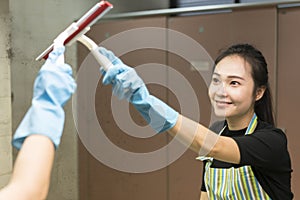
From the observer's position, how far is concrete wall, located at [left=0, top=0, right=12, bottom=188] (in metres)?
2.51

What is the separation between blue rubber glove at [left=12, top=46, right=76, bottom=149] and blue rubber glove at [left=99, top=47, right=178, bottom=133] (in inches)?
8.7

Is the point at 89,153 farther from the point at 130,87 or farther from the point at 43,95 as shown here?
the point at 43,95

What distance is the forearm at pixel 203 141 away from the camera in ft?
3.65

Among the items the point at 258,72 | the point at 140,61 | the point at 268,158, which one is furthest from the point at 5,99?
the point at 268,158

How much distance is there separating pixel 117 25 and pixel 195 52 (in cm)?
67

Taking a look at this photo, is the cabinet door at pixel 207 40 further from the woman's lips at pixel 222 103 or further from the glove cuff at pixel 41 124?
the glove cuff at pixel 41 124

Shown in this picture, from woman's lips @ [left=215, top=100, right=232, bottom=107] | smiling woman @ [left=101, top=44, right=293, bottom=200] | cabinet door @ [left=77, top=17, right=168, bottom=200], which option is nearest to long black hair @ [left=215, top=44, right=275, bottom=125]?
smiling woman @ [left=101, top=44, right=293, bottom=200]

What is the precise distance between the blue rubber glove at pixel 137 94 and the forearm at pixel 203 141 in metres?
0.03

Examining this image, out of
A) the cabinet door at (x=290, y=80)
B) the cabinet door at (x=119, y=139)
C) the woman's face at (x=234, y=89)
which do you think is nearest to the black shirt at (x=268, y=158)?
the woman's face at (x=234, y=89)

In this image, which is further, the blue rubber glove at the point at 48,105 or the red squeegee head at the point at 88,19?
the red squeegee head at the point at 88,19

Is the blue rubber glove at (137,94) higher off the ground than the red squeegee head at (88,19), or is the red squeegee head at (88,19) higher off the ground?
the red squeegee head at (88,19)

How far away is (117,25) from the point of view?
2801 millimetres

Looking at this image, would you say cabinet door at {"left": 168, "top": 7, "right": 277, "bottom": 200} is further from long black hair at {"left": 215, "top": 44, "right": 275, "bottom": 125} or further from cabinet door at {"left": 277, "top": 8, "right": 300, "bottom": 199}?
long black hair at {"left": 215, "top": 44, "right": 275, "bottom": 125}

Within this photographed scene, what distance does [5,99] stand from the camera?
2529mm
